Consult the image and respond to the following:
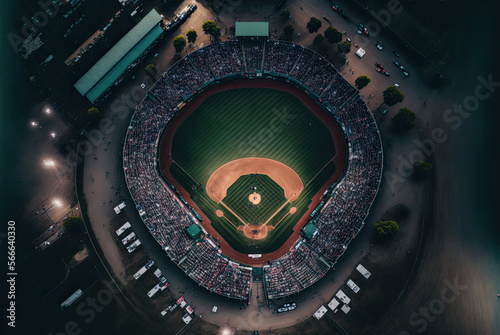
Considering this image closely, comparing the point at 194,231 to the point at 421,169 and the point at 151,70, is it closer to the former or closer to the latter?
the point at 151,70

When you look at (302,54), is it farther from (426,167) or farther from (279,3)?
(426,167)

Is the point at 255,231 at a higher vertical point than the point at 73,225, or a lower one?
lower

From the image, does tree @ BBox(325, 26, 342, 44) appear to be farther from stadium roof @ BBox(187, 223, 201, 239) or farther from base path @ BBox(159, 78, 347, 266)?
stadium roof @ BBox(187, 223, 201, 239)

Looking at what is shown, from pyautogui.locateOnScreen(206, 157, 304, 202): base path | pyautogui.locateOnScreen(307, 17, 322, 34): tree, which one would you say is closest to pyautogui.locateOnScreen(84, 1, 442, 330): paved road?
pyautogui.locateOnScreen(307, 17, 322, 34): tree

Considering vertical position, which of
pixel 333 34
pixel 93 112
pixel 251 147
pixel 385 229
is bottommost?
pixel 385 229

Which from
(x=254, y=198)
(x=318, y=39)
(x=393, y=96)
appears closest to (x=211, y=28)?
(x=318, y=39)


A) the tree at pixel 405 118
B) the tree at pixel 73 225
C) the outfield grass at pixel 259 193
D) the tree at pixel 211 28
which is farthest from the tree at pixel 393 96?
the tree at pixel 73 225

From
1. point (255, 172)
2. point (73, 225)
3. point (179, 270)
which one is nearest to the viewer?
point (179, 270)
